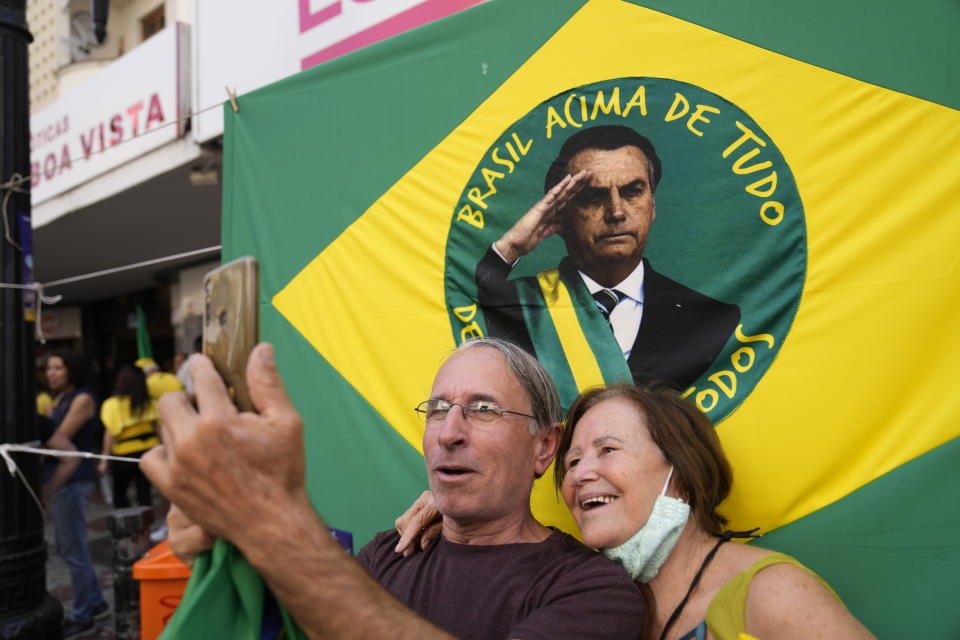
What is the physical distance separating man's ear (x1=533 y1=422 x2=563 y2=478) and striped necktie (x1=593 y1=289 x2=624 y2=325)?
1.51ft

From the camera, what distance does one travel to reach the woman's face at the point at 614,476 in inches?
63.7

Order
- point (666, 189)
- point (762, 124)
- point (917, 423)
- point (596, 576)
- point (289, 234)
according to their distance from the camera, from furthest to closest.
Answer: point (289, 234)
point (666, 189)
point (762, 124)
point (917, 423)
point (596, 576)

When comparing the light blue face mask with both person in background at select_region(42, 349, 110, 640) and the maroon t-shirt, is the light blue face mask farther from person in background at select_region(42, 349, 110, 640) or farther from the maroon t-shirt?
person in background at select_region(42, 349, 110, 640)

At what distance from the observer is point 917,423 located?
164 centimetres

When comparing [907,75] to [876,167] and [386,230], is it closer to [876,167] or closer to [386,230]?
[876,167]

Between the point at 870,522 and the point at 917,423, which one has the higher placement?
the point at 917,423

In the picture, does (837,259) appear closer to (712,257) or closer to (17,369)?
(712,257)

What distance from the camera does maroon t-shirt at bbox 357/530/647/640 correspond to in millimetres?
1314

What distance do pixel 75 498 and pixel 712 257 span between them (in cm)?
438

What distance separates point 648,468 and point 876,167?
0.95 meters

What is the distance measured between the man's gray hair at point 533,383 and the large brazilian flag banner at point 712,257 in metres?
0.36

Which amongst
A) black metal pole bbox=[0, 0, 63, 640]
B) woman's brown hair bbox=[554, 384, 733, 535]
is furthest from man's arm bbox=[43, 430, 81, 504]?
woman's brown hair bbox=[554, 384, 733, 535]

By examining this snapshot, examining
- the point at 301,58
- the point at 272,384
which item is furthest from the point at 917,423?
the point at 301,58

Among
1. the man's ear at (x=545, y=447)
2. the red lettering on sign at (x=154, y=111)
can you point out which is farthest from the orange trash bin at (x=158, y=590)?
the red lettering on sign at (x=154, y=111)
